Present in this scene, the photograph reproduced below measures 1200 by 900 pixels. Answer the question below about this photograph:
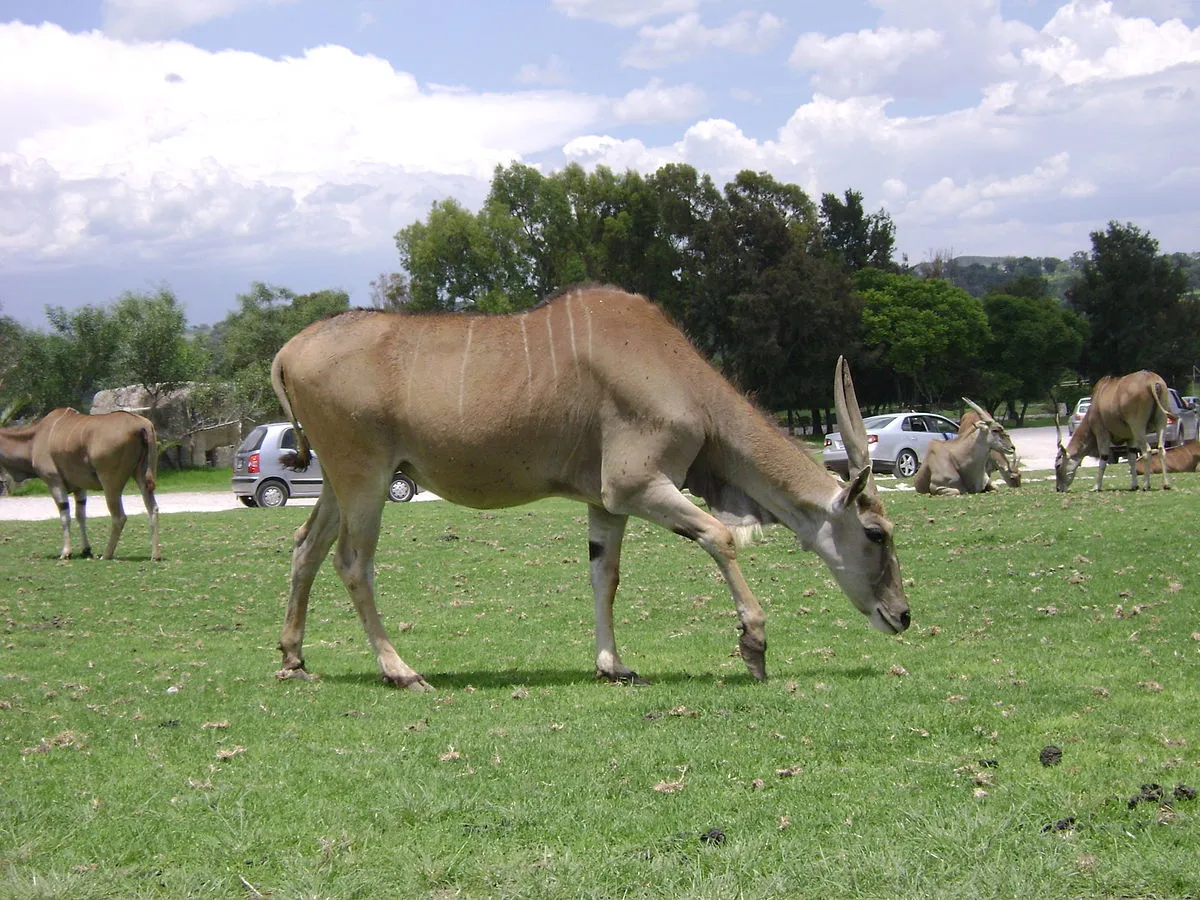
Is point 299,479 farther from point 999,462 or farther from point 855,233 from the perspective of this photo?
point 855,233

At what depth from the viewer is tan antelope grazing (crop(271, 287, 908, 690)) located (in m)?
9.45

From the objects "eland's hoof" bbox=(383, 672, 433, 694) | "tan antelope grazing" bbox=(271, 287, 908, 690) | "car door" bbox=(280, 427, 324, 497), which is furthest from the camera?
"car door" bbox=(280, 427, 324, 497)

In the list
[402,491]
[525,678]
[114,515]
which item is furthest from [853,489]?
[402,491]

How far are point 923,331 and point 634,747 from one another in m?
65.7

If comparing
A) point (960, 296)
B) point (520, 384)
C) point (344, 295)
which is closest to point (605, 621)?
point (520, 384)

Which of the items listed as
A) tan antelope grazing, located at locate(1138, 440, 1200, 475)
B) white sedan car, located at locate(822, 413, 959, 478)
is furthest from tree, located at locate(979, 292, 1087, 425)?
tan antelope grazing, located at locate(1138, 440, 1200, 475)

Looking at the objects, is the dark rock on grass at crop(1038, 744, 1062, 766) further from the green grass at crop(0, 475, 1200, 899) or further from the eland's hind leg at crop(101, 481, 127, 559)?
the eland's hind leg at crop(101, 481, 127, 559)

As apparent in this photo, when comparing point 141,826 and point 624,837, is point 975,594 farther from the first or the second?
point 141,826

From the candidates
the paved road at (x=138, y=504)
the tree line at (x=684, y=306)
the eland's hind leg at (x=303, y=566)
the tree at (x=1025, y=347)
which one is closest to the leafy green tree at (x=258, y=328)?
the tree line at (x=684, y=306)

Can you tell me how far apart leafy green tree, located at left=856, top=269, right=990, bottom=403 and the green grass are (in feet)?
187

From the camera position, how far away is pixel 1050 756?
624 centimetres

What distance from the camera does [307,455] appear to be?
10.5m

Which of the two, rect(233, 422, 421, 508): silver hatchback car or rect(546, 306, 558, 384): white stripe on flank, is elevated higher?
rect(546, 306, 558, 384): white stripe on flank

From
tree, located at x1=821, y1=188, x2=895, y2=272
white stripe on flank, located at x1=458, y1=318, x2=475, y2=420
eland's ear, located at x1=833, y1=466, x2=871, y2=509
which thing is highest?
tree, located at x1=821, y1=188, x2=895, y2=272
